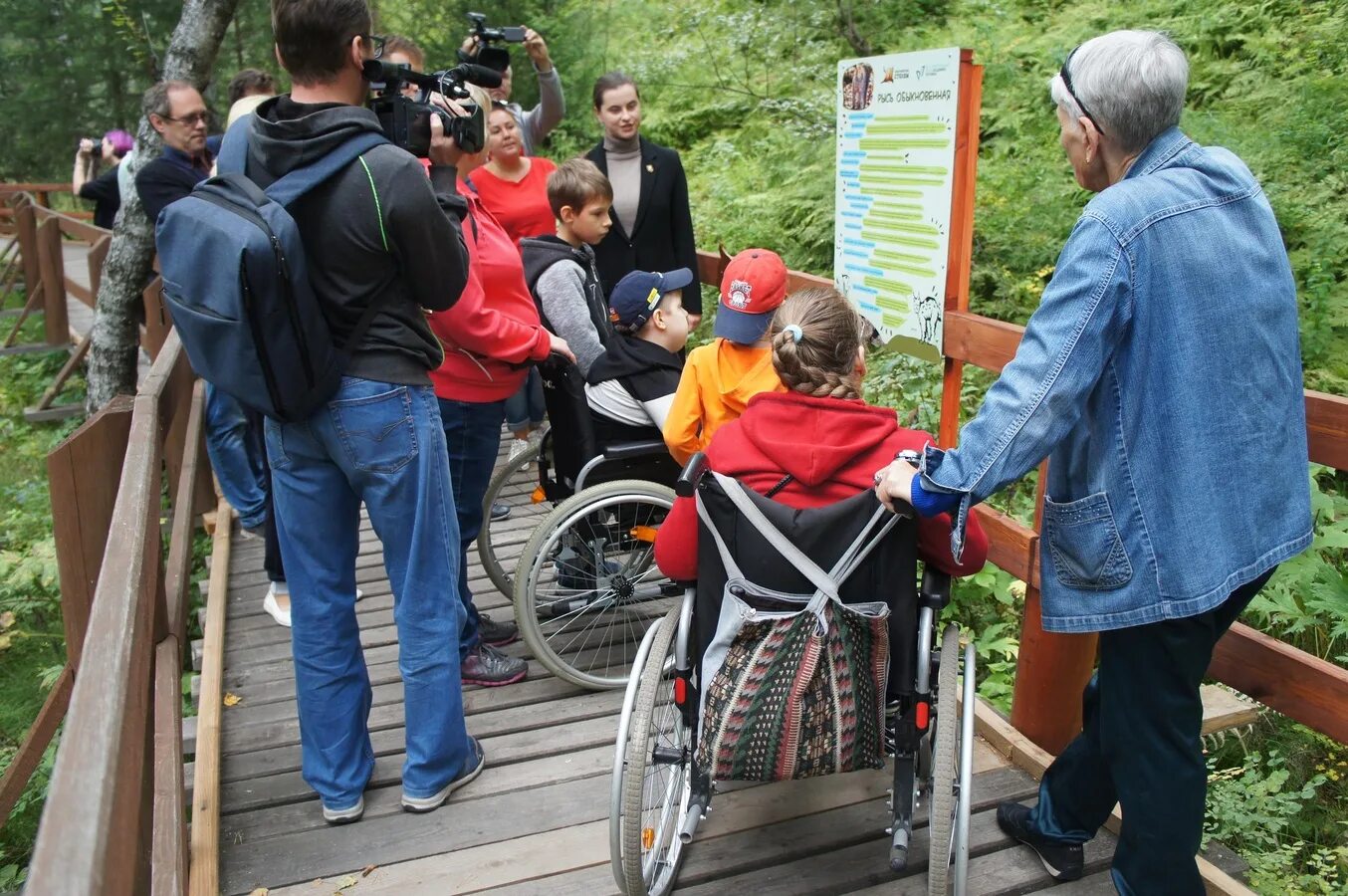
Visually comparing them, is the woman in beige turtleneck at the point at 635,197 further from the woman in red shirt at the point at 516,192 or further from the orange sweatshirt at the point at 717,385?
the orange sweatshirt at the point at 717,385

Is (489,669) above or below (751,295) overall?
below

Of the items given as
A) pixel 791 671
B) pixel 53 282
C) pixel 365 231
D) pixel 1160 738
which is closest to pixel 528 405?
pixel 365 231

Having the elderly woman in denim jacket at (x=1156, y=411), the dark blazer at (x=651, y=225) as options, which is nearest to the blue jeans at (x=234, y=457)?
the dark blazer at (x=651, y=225)

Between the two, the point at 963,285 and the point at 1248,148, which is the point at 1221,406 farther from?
the point at 1248,148

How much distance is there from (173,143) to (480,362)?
9.96 feet

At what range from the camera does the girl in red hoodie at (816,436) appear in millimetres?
2391

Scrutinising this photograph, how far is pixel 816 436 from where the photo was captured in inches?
94.5

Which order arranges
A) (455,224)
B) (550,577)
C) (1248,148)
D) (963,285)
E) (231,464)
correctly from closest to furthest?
(455,224)
(963,285)
(550,577)
(231,464)
(1248,148)

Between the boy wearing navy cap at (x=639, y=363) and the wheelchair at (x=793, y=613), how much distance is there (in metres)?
1.02

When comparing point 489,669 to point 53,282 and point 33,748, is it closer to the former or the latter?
point 33,748

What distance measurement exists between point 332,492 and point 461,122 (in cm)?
105

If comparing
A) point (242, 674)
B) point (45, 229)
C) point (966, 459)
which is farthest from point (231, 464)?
point (45, 229)

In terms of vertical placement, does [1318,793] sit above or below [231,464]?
below

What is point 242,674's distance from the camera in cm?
393
